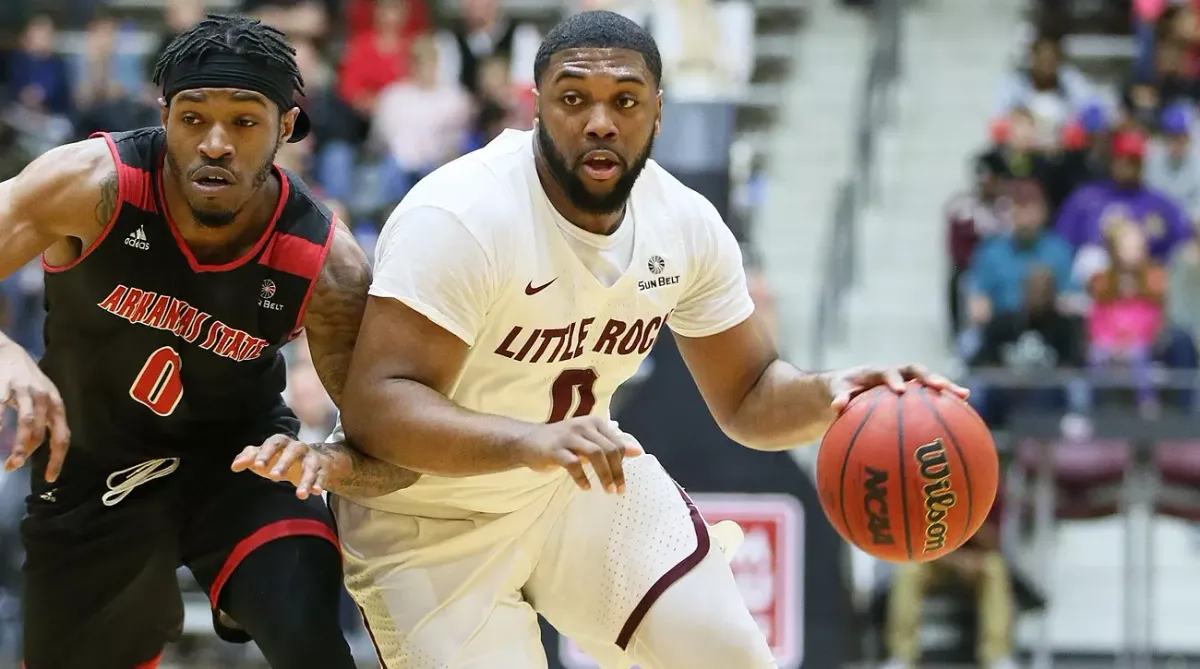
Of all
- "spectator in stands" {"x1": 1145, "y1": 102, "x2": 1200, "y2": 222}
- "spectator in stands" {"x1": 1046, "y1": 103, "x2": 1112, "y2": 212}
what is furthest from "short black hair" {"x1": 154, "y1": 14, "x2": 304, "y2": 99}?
"spectator in stands" {"x1": 1145, "y1": 102, "x2": 1200, "y2": 222}

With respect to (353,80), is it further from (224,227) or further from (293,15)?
(224,227)

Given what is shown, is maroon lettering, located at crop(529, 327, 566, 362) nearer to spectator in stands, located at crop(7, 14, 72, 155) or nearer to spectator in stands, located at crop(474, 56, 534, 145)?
spectator in stands, located at crop(474, 56, 534, 145)

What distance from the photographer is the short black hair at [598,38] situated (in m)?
4.78

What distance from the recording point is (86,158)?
4781 mm

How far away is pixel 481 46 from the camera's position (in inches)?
503

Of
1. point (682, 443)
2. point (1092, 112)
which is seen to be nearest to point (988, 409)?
point (682, 443)

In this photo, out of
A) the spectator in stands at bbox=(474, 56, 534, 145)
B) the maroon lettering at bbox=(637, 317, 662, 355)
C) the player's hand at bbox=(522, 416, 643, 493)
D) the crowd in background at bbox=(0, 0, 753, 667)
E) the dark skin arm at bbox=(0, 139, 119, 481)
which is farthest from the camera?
the spectator in stands at bbox=(474, 56, 534, 145)

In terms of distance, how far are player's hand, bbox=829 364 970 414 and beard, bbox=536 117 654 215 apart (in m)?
0.83

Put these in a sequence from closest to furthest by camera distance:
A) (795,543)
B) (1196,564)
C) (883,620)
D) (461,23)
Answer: (795,543), (883,620), (1196,564), (461,23)

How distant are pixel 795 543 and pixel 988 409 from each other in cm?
191

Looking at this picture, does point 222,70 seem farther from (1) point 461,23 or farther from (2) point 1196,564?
(1) point 461,23

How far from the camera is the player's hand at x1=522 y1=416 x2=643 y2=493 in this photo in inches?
163

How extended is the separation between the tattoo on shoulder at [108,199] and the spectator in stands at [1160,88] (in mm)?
9018

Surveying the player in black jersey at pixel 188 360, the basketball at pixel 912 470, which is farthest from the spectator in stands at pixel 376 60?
the basketball at pixel 912 470
